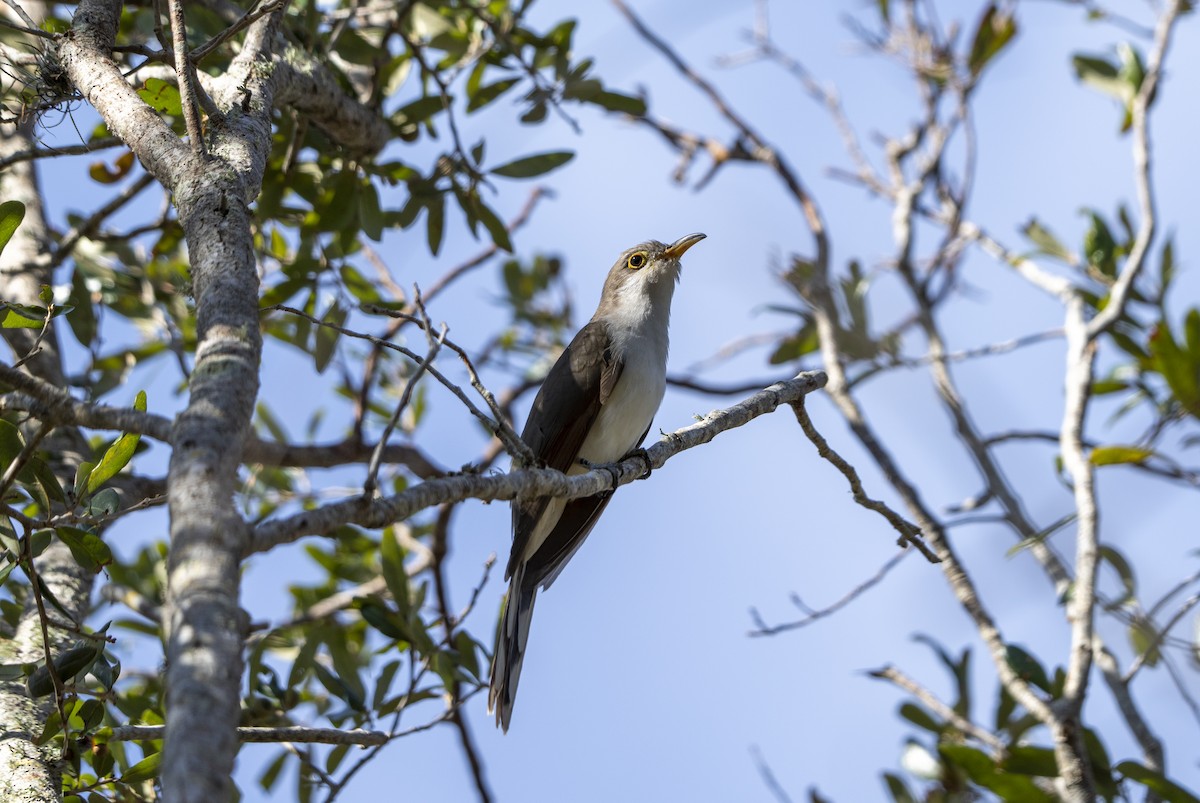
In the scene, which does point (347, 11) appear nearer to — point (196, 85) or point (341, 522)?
point (196, 85)

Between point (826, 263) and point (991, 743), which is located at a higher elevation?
point (826, 263)

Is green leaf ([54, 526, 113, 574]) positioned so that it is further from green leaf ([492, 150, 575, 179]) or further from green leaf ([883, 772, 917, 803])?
green leaf ([883, 772, 917, 803])

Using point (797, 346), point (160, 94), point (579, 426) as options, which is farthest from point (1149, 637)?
point (160, 94)

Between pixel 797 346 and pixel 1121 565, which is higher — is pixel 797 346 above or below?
above

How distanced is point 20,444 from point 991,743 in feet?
13.3

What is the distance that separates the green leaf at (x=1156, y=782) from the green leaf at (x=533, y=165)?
371 cm

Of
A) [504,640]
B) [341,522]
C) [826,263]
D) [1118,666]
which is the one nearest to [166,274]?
[504,640]

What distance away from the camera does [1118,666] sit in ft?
16.9

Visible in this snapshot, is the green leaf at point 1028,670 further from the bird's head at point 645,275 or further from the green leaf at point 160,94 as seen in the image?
the green leaf at point 160,94

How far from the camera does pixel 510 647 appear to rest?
504cm

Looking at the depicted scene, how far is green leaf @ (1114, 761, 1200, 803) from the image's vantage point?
4.11 m

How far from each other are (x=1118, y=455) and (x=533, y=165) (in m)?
3.09

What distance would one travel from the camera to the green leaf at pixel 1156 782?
4.11m

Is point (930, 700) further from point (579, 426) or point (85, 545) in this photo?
point (85, 545)
